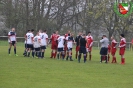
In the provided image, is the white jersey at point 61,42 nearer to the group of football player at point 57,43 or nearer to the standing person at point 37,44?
the group of football player at point 57,43

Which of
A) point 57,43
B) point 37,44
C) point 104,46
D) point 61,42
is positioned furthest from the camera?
point 57,43

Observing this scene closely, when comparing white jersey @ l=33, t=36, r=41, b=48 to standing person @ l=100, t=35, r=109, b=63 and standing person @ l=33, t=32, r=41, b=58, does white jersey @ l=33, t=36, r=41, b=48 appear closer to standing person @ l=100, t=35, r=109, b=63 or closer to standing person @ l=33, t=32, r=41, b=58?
standing person @ l=33, t=32, r=41, b=58

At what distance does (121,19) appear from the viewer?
211ft

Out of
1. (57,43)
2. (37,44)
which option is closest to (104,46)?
(57,43)

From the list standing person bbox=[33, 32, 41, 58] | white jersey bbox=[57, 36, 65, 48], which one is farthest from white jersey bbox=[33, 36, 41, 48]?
white jersey bbox=[57, 36, 65, 48]

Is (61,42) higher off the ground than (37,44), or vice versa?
(61,42)

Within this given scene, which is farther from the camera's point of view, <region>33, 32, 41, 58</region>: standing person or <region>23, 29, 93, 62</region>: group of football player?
<region>23, 29, 93, 62</region>: group of football player

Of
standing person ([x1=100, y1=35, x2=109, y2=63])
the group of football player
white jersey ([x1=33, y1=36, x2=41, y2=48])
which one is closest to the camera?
standing person ([x1=100, y1=35, x2=109, y2=63])

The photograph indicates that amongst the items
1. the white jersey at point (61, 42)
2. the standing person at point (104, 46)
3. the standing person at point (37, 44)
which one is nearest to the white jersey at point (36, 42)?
the standing person at point (37, 44)

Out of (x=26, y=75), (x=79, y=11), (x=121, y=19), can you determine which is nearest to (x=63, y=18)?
(x=79, y=11)

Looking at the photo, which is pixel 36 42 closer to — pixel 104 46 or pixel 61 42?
pixel 61 42

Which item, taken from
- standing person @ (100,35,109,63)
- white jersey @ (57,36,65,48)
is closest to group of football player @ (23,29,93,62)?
white jersey @ (57,36,65,48)

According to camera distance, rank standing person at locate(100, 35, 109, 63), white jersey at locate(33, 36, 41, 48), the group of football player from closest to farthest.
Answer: standing person at locate(100, 35, 109, 63) → white jersey at locate(33, 36, 41, 48) → the group of football player

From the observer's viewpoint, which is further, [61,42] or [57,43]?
[57,43]
